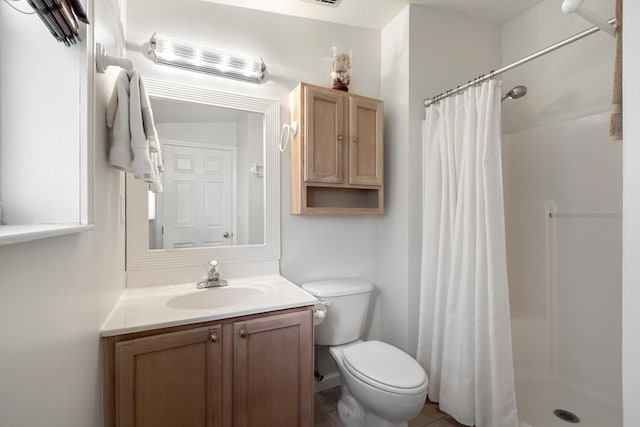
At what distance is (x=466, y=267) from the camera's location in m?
1.46

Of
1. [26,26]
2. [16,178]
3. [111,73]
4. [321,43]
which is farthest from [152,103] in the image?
[321,43]

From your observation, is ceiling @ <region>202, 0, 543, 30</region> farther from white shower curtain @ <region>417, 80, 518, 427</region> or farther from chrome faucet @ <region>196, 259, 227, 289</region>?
chrome faucet @ <region>196, 259, 227, 289</region>

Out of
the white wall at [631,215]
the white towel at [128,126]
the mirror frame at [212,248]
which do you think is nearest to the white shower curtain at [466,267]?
the white wall at [631,215]

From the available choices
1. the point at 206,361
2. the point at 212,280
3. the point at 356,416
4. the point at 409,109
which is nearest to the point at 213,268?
the point at 212,280

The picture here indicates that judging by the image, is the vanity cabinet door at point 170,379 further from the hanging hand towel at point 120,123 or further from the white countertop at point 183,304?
the hanging hand towel at point 120,123

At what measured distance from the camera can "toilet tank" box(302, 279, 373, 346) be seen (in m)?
1.63

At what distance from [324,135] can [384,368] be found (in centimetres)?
130

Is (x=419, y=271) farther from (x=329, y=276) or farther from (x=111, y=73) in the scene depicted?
(x=111, y=73)

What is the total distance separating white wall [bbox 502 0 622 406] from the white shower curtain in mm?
663

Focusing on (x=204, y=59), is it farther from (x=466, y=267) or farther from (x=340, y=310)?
(x=466, y=267)

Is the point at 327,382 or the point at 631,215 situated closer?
the point at 631,215

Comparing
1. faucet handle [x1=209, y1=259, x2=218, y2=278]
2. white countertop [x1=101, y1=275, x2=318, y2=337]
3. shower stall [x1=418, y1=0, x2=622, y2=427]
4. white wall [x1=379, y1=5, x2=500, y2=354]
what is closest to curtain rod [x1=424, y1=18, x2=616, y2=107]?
shower stall [x1=418, y1=0, x2=622, y2=427]

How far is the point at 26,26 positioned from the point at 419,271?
1.95m

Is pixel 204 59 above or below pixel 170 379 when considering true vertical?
above
